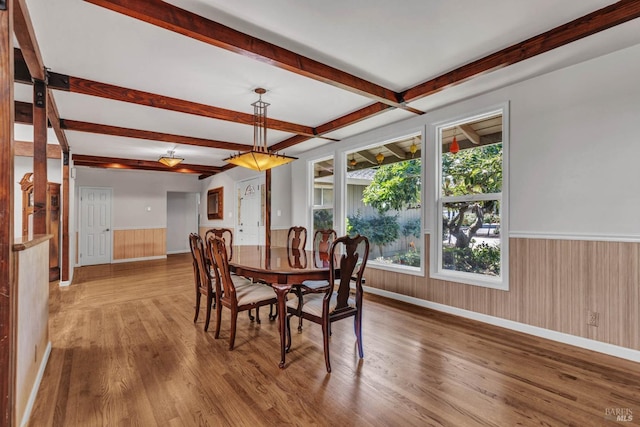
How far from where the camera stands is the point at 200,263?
10.4 ft

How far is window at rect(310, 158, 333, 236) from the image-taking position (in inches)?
220

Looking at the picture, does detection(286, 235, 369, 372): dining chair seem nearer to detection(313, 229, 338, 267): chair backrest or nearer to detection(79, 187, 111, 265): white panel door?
detection(313, 229, 338, 267): chair backrest

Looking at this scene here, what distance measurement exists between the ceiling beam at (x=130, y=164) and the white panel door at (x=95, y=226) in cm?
82

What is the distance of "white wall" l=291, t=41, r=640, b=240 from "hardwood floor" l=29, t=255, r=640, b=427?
1133 millimetres

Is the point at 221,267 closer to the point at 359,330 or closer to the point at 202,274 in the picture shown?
the point at 202,274

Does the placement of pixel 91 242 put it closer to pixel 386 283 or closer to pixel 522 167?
pixel 386 283

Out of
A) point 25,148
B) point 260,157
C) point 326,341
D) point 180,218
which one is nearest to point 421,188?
point 260,157

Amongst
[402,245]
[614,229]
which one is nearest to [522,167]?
→ [614,229]

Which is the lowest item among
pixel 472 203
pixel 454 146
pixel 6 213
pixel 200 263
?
pixel 200 263

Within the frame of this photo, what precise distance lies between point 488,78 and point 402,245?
2266 mm

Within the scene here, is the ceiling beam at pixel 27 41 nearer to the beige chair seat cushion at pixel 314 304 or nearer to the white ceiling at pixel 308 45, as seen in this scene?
the white ceiling at pixel 308 45

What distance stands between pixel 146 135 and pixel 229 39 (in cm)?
343

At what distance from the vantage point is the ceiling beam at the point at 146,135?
4.38 metres

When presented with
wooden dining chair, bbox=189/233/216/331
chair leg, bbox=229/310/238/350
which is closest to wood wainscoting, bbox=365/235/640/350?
chair leg, bbox=229/310/238/350
